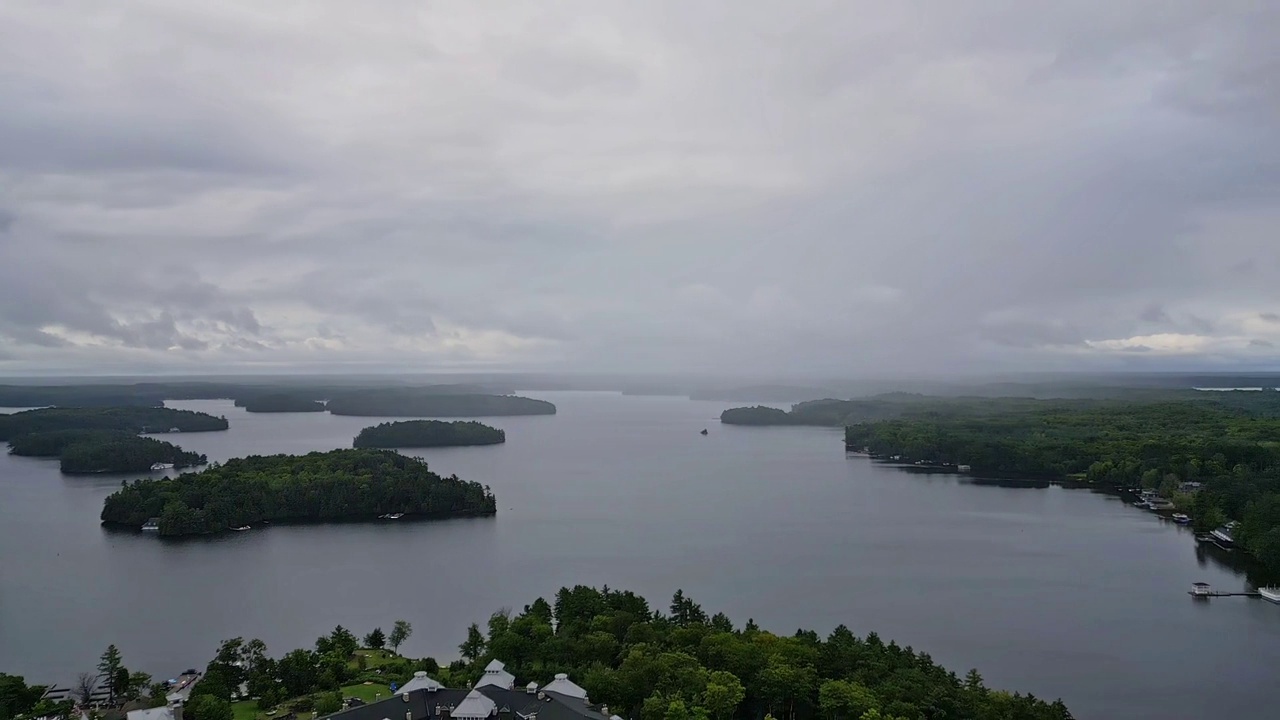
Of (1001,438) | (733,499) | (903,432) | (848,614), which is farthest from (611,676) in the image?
(903,432)

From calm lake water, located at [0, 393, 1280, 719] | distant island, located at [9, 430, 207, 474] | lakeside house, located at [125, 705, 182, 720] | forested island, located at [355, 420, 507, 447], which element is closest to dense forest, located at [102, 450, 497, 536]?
calm lake water, located at [0, 393, 1280, 719]

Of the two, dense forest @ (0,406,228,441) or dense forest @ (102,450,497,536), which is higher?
dense forest @ (0,406,228,441)

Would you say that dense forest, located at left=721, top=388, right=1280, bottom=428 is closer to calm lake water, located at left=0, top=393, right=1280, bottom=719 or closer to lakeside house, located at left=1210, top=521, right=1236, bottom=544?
calm lake water, located at left=0, top=393, right=1280, bottom=719

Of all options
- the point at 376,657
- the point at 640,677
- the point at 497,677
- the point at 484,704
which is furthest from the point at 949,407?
the point at 484,704

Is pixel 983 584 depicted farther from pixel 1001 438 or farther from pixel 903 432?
pixel 903 432

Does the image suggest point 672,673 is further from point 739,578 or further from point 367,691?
point 739,578

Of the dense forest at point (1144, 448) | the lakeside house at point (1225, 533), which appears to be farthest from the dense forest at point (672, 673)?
the lakeside house at point (1225, 533)

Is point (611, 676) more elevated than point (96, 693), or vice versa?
point (611, 676)

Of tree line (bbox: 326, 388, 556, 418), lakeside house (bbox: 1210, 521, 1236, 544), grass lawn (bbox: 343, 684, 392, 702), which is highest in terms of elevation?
tree line (bbox: 326, 388, 556, 418)
